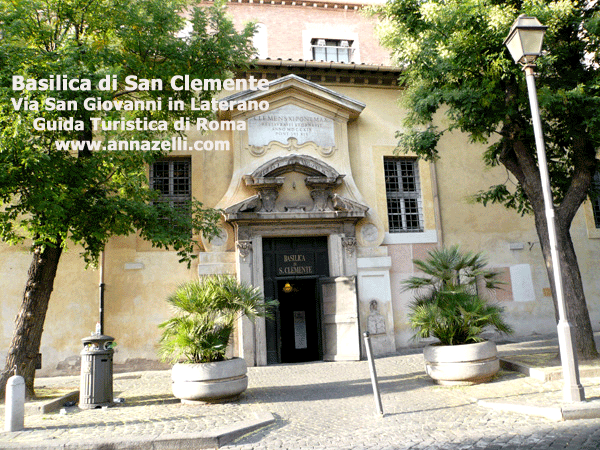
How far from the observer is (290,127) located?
13281 mm

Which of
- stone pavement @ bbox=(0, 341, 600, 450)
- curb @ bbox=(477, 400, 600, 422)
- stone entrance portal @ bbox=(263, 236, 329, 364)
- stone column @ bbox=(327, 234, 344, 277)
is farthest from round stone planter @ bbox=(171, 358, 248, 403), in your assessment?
stone column @ bbox=(327, 234, 344, 277)

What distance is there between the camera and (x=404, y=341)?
12.9 meters

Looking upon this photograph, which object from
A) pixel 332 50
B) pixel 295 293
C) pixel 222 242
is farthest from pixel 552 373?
pixel 332 50

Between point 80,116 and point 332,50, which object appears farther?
point 332,50

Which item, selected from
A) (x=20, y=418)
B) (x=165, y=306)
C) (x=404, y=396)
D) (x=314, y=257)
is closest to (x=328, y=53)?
(x=314, y=257)

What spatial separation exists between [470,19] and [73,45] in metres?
6.72

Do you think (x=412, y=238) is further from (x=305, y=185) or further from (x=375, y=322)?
(x=305, y=185)

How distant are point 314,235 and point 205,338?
5.68 meters

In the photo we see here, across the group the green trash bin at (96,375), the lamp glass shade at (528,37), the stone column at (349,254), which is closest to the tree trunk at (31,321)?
the green trash bin at (96,375)

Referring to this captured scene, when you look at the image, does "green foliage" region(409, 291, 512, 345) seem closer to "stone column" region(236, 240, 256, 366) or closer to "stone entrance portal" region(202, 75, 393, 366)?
"stone entrance portal" region(202, 75, 393, 366)

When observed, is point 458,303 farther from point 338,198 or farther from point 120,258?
point 120,258

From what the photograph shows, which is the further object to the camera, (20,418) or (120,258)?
(120,258)

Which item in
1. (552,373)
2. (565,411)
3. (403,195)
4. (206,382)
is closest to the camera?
(565,411)

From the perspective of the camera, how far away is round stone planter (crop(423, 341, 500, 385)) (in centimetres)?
784
